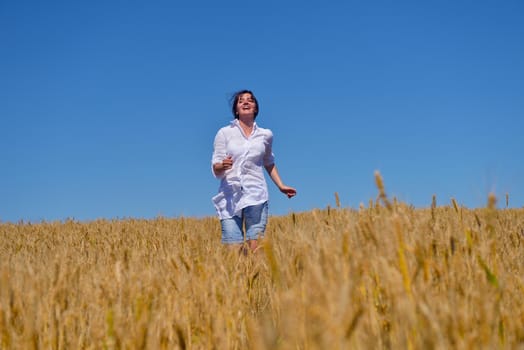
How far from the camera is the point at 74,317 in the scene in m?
2.04

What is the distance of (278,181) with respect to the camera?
4.96 meters

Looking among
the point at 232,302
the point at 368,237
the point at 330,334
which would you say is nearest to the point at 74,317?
the point at 232,302

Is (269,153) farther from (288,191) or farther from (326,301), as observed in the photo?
(326,301)

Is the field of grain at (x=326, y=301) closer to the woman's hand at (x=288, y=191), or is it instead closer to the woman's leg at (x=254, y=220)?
the woman's leg at (x=254, y=220)

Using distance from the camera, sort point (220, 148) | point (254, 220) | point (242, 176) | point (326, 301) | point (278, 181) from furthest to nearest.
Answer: point (278, 181)
point (220, 148)
point (242, 176)
point (254, 220)
point (326, 301)

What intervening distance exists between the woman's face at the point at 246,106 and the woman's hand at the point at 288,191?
29.5 inches

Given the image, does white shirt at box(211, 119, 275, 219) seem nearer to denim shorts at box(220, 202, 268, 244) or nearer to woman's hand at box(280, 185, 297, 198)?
denim shorts at box(220, 202, 268, 244)

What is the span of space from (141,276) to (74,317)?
1.36 ft

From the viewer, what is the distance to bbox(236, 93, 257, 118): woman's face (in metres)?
4.75

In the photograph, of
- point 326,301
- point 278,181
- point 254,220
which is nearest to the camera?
point 326,301

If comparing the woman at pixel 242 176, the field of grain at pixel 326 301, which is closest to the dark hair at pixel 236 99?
the woman at pixel 242 176

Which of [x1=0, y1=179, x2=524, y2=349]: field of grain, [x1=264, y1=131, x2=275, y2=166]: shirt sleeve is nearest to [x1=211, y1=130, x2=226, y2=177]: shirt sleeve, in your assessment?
[x1=264, y1=131, x2=275, y2=166]: shirt sleeve

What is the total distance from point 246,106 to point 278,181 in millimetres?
790

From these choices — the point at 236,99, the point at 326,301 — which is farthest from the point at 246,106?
the point at 326,301
